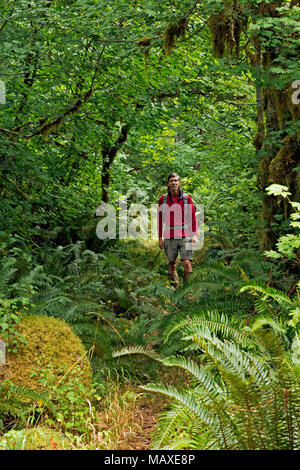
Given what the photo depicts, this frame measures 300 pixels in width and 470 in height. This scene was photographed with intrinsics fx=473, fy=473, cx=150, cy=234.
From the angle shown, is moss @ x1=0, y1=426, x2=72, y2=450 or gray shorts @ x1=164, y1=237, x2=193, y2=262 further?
gray shorts @ x1=164, y1=237, x2=193, y2=262

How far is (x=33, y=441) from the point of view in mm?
3109

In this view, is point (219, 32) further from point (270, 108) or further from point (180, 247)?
point (180, 247)

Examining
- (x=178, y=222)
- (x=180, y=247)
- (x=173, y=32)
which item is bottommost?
(x=180, y=247)

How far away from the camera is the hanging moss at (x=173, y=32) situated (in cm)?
630

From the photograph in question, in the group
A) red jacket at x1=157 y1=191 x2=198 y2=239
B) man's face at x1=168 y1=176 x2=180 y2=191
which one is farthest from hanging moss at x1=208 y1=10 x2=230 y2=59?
red jacket at x1=157 y1=191 x2=198 y2=239

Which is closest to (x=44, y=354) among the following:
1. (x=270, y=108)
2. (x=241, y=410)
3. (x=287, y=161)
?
(x=241, y=410)

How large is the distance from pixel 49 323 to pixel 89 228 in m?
6.63

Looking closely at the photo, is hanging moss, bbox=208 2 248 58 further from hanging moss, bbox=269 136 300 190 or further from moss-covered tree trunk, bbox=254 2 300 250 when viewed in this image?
hanging moss, bbox=269 136 300 190

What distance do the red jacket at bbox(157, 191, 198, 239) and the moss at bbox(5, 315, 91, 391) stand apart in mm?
3648

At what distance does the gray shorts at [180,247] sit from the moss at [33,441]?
4.65 metres

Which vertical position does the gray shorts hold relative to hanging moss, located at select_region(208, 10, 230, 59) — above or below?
below

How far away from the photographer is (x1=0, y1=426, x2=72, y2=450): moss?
10.0 feet

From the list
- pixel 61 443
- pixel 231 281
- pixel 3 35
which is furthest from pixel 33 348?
pixel 3 35

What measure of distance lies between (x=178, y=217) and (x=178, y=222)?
94 mm
